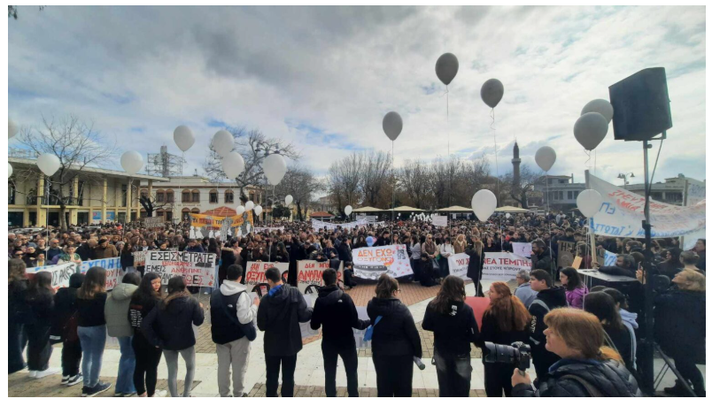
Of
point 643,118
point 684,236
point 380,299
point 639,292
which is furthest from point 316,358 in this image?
point 684,236

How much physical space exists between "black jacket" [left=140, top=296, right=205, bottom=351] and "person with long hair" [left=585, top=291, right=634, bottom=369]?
430 cm

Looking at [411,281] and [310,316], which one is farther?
[411,281]

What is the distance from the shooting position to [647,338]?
13.1 feet

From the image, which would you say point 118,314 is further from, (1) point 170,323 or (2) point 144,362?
(1) point 170,323

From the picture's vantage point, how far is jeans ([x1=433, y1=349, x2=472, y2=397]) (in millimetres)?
3393

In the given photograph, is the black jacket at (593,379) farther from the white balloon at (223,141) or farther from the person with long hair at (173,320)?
the white balloon at (223,141)

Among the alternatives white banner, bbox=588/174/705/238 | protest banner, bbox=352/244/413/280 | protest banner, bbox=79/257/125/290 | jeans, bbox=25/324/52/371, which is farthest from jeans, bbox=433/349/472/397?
protest banner, bbox=79/257/125/290

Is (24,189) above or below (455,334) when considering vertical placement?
above

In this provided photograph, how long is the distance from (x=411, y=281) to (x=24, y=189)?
146 feet

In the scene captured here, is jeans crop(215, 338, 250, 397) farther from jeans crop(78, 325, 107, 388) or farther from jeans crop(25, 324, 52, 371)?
jeans crop(25, 324, 52, 371)

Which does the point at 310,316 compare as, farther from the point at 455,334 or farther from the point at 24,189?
the point at 24,189

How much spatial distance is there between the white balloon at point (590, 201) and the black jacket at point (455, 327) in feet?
17.8

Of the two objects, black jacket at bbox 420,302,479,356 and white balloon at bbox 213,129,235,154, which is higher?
white balloon at bbox 213,129,235,154

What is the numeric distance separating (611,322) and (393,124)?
632cm
